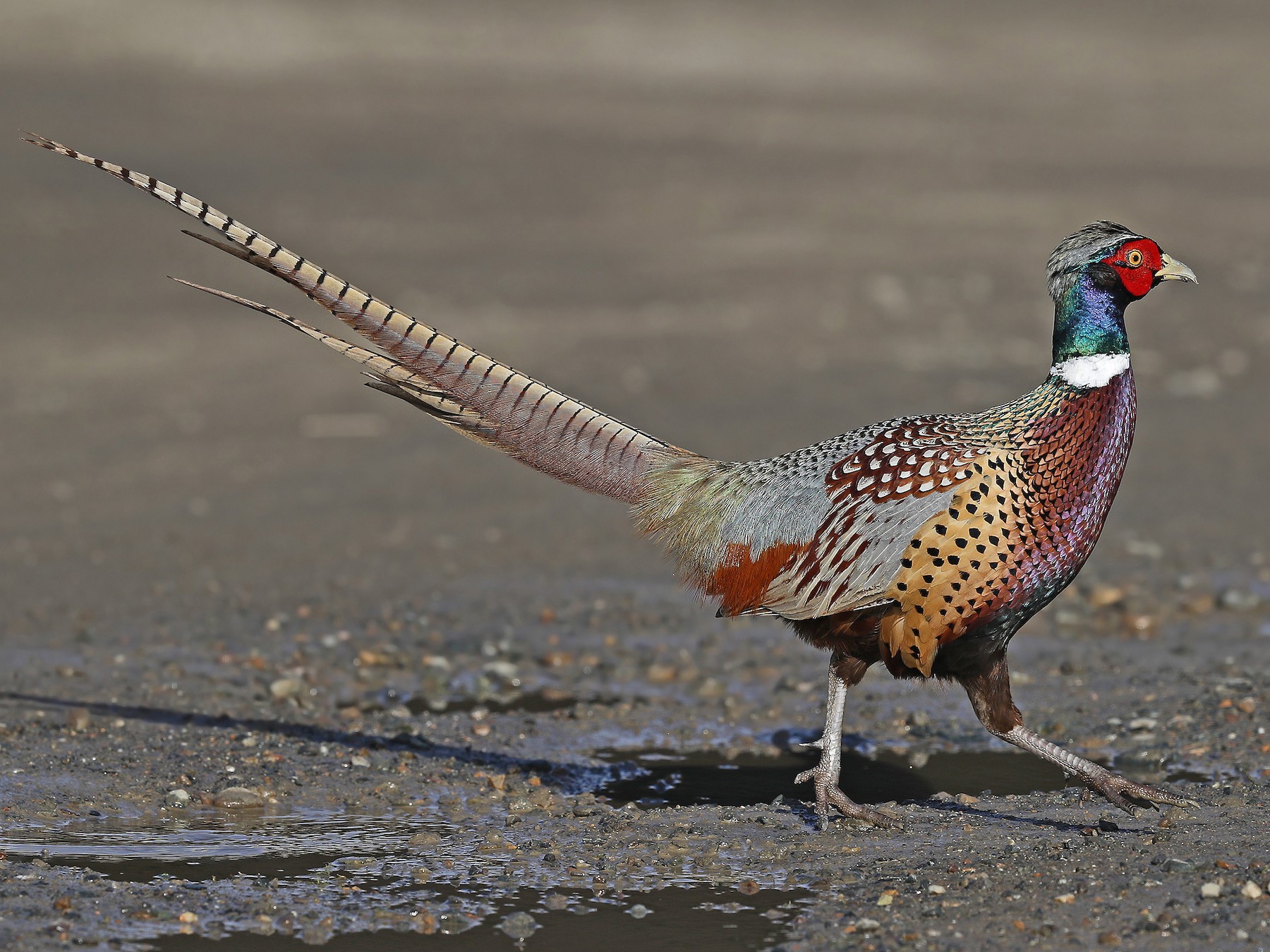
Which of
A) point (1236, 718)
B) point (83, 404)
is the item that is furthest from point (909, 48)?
point (1236, 718)

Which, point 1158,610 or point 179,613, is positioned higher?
point 1158,610

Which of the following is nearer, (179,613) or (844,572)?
(844,572)

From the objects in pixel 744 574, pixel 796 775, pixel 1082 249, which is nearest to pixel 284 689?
pixel 796 775

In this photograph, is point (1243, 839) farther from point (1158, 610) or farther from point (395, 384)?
point (1158, 610)

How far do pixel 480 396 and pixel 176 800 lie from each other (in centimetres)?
180

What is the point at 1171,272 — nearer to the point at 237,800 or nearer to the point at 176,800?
→ the point at 237,800

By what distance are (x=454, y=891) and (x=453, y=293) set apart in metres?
11.5

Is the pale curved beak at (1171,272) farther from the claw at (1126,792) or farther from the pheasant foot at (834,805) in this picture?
the pheasant foot at (834,805)

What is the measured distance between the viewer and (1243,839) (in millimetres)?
5430

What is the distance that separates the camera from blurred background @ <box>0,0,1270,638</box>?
10672 mm

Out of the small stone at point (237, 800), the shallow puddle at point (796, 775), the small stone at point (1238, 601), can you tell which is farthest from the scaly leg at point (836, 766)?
the small stone at point (1238, 601)

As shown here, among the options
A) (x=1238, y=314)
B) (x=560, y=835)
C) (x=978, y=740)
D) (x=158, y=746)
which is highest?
(x=1238, y=314)

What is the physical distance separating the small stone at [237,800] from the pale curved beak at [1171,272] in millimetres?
3627

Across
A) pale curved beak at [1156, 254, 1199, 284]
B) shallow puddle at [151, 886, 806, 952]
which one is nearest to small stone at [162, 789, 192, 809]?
shallow puddle at [151, 886, 806, 952]
